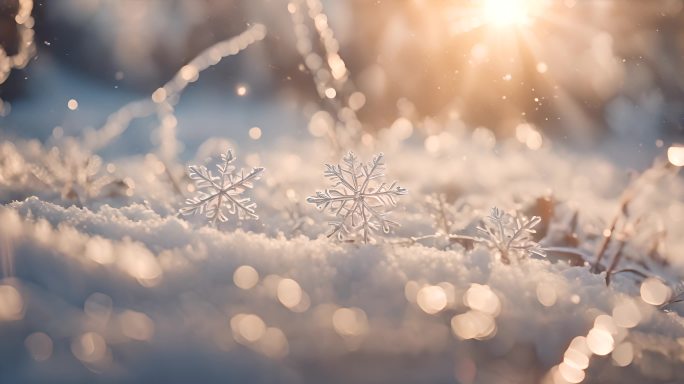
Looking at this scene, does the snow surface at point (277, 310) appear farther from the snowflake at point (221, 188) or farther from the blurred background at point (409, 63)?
the blurred background at point (409, 63)

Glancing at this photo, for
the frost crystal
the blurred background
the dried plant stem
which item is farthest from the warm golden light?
the frost crystal

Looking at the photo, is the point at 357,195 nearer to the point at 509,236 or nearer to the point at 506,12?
the point at 509,236

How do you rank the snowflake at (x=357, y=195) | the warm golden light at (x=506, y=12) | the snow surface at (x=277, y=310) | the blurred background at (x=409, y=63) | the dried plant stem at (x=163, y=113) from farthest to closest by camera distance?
the blurred background at (x=409, y=63), the warm golden light at (x=506, y=12), the dried plant stem at (x=163, y=113), the snowflake at (x=357, y=195), the snow surface at (x=277, y=310)

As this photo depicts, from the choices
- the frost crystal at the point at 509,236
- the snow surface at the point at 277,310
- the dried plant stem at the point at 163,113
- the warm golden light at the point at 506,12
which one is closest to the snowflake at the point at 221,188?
the snow surface at the point at 277,310

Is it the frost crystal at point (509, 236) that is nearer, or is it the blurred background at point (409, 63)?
the frost crystal at point (509, 236)

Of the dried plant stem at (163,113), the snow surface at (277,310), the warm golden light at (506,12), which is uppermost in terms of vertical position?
the warm golden light at (506,12)

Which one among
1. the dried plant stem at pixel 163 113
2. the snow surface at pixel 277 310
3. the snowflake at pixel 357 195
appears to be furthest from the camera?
the dried plant stem at pixel 163 113

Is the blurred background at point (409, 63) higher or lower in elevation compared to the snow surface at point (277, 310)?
higher
